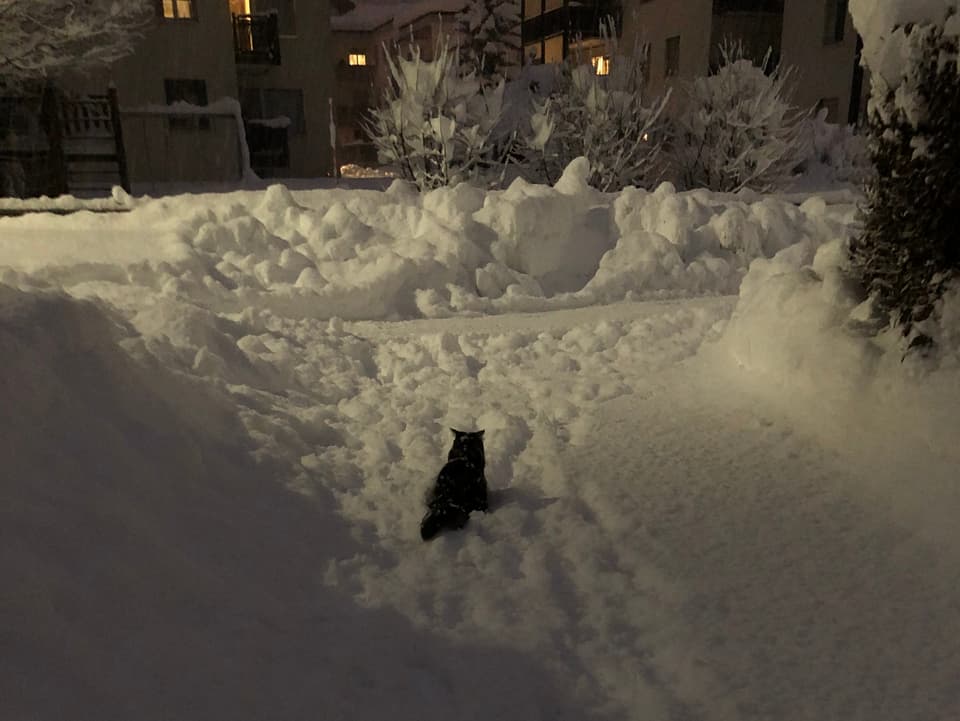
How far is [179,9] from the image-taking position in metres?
19.8

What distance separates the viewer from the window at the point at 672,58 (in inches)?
1011

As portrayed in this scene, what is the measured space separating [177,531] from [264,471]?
35.3 inches

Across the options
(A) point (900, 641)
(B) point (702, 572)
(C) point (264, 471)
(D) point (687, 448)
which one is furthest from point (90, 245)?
(A) point (900, 641)

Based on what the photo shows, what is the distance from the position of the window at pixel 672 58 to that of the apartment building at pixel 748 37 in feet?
0.10

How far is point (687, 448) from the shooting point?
4371mm

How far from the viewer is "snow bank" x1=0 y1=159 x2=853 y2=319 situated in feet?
25.8

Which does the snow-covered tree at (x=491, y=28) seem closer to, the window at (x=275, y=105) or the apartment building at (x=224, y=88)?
the apartment building at (x=224, y=88)

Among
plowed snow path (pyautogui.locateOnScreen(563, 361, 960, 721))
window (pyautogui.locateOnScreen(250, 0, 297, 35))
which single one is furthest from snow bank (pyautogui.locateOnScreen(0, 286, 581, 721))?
window (pyautogui.locateOnScreen(250, 0, 297, 35))

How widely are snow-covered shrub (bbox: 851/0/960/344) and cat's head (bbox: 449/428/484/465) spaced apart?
7.87ft

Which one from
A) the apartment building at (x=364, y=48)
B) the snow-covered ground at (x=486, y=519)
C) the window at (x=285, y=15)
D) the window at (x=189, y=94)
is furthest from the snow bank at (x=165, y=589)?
the apartment building at (x=364, y=48)

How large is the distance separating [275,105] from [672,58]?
14.3m

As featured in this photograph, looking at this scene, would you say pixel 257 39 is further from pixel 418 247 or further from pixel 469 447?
pixel 469 447

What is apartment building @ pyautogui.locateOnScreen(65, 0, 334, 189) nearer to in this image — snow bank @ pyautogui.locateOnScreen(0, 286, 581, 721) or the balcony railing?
the balcony railing

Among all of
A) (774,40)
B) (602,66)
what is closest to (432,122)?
(602,66)
